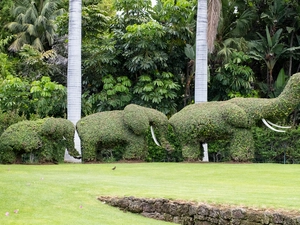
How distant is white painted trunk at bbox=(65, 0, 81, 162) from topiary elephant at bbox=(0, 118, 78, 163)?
5.47ft

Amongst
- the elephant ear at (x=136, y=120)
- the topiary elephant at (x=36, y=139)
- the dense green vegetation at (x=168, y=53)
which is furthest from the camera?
the dense green vegetation at (x=168, y=53)

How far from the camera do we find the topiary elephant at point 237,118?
1530cm

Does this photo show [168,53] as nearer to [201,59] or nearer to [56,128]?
[201,59]

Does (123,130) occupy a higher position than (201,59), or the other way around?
(201,59)

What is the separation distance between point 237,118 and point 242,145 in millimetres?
963

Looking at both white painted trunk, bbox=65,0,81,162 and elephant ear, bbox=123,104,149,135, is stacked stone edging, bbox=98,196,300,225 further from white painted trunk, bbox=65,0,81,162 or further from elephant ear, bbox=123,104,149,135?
white painted trunk, bbox=65,0,81,162

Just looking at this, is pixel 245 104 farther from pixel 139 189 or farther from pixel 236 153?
pixel 139 189

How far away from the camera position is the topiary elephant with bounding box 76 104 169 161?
16.5 metres

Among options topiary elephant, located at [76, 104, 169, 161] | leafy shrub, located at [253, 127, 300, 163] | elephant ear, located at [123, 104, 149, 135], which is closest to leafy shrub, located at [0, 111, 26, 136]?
topiary elephant, located at [76, 104, 169, 161]

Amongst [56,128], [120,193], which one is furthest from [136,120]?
[120,193]

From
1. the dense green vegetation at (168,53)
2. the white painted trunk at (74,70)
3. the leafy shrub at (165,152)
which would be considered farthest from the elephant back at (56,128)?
the dense green vegetation at (168,53)

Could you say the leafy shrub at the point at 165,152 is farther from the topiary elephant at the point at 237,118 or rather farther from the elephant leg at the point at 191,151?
the topiary elephant at the point at 237,118

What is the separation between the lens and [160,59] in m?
21.6

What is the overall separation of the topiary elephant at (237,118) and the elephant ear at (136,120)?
1.17 m
